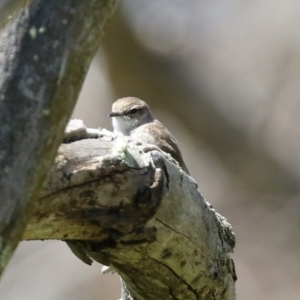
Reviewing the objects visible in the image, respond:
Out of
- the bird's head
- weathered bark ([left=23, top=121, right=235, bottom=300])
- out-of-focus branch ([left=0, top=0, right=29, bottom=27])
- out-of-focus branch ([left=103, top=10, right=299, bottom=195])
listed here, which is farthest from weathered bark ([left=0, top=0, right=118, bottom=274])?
out-of-focus branch ([left=103, top=10, right=299, bottom=195])

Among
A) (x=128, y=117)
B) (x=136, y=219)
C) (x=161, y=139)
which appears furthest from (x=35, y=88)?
A: (x=128, y=117)

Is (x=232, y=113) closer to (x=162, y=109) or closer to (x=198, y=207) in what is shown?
(x=162, y=109)

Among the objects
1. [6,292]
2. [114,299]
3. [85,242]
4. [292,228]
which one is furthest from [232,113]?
[85,242]

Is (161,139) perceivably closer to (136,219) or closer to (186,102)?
(136,219)

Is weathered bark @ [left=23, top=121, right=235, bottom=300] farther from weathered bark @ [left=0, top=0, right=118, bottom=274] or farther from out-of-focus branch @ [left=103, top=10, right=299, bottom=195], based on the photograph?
out-of-focus branch @ [left=103, top=10, right=299, bottom=195]

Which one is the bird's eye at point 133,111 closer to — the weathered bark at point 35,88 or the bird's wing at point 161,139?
the bird's wing at point 161,139

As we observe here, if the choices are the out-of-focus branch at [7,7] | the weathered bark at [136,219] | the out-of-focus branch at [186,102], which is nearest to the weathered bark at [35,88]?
the out-of-focus branch at [7,7]
